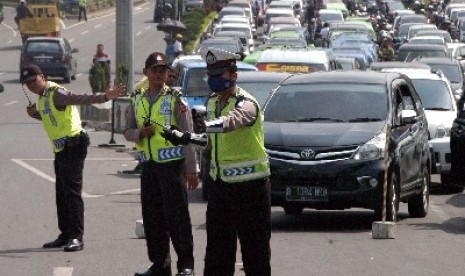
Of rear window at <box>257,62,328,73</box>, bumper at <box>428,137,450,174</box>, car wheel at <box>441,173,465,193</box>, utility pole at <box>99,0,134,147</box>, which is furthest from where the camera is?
utility pole at <box>99,0,134,147</box>

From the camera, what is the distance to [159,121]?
11531mm

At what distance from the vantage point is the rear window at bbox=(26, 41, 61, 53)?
1950 inches

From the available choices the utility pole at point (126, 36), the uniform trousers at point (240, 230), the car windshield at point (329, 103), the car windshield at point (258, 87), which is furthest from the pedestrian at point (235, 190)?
the utility pole at point (126, 36)

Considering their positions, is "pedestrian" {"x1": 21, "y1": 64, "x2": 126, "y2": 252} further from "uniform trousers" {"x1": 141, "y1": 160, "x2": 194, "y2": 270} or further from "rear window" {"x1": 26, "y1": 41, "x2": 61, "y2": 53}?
"rear window" {"x1": 26, "y1": 41, "x2": 61, "y2": 53}

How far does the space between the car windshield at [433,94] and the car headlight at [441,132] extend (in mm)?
1153

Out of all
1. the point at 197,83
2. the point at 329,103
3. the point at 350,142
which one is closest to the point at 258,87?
the point at 197,83

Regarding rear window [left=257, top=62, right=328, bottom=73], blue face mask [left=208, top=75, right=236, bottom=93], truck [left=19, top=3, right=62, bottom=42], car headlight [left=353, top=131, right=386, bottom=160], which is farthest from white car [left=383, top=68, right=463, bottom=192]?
truck [left=19, top=3, right=62, bottom=42]

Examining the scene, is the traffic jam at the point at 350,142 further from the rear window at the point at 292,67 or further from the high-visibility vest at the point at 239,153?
the high-visibility vest at the point at 239,153

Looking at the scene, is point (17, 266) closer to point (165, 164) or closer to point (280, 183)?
point (165, 164)

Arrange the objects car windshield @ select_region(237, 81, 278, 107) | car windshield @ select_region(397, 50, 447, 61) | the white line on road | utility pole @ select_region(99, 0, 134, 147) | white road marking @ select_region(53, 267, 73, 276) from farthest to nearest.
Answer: car windshield @ select_region(397, 50, 447, 61), utility pole @ select_region(99, 0, 134, 147), the white line on road, car windshield @ select_region(237, 81, 278, 107), white road marking @ select_region(53, 267, 73, 276)

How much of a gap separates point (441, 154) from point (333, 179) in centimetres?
622

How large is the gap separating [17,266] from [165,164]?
186cm

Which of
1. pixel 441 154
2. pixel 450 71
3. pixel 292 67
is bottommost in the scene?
pixel 450 71

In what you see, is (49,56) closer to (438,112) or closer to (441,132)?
(438,112)
